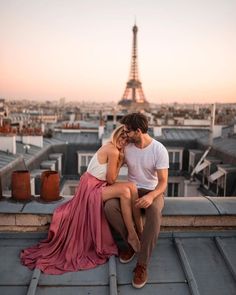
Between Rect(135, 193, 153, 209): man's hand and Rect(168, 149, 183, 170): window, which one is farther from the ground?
Rect(135, 193, 153, 209): man's hand

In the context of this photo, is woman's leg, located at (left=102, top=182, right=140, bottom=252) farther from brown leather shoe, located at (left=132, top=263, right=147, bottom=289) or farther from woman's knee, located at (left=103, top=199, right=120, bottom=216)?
brown leather shoe, located at (left=132, top=263, right=147, bottom=289)

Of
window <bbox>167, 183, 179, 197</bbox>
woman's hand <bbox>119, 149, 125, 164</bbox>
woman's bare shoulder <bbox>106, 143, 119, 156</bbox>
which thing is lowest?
window <bbox>167, 183, 179, 197</bbox>

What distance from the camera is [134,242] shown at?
3.71m

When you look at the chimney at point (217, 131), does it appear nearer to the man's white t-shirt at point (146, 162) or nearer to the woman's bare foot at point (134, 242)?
the man's white t-shirt at point (146, 162)

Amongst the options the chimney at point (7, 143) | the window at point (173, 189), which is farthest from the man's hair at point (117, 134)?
the window at point (173, 189)

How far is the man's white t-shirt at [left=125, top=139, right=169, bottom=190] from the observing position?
403 cm

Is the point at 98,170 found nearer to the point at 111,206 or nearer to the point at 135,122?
the point at 111,206

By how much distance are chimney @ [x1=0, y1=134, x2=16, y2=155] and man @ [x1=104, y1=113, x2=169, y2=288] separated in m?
10.2

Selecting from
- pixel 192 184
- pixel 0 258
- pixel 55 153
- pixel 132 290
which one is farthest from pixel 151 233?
pixel 55 153

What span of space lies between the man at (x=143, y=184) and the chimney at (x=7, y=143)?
33.4ft

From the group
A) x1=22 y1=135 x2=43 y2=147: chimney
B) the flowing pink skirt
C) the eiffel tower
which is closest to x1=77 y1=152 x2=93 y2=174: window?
x1=22 y1=135 x2=43 y2=147: chimney

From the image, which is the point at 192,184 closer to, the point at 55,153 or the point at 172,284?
the point at 55,153

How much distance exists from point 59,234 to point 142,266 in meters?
1.09

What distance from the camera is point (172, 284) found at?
10.9 feet
